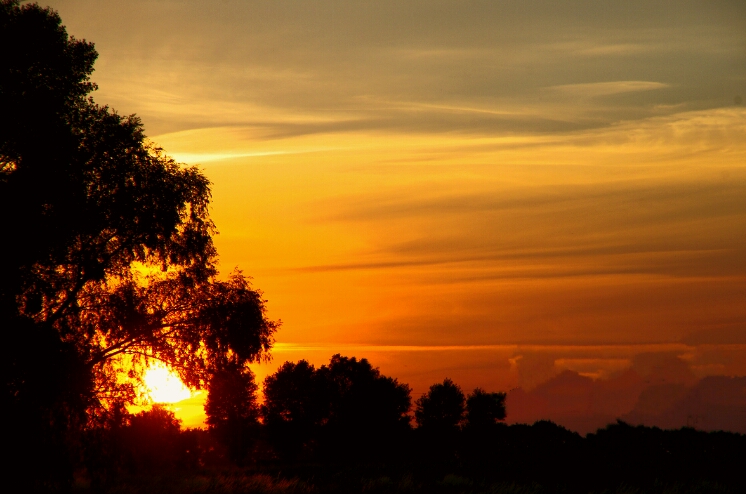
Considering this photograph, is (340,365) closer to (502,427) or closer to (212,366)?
(502,427)

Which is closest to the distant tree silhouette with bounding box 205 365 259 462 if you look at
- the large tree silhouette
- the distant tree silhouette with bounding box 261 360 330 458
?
the distant tree silhouette with bounding box 261 360 330 458

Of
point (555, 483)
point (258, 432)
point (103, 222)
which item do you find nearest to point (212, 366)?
point (103, 222)

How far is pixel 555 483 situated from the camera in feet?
144

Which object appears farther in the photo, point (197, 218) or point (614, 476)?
point (614, 476)

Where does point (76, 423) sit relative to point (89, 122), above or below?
below

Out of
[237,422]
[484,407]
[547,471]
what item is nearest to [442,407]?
[484,407]

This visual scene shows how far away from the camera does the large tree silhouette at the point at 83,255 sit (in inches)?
1057

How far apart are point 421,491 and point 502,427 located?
16706mm

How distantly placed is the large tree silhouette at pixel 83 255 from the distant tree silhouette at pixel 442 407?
13055 centimetres

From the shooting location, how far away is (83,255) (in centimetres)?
2952

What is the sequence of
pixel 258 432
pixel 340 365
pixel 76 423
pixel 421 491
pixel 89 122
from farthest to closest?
pixel 340 365
pixel 258 432
pixel 421 491
pixel 89 122
pixel 76 423

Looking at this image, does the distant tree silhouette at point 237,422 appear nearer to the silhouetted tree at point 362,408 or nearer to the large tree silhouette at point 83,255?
the silhouetted tree at point 362,408

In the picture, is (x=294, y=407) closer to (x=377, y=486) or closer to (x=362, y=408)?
(x=362, y=408)

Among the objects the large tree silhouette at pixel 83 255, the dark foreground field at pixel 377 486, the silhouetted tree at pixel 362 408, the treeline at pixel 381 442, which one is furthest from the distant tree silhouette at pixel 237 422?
the large tree silhouette at pixel 83 255
